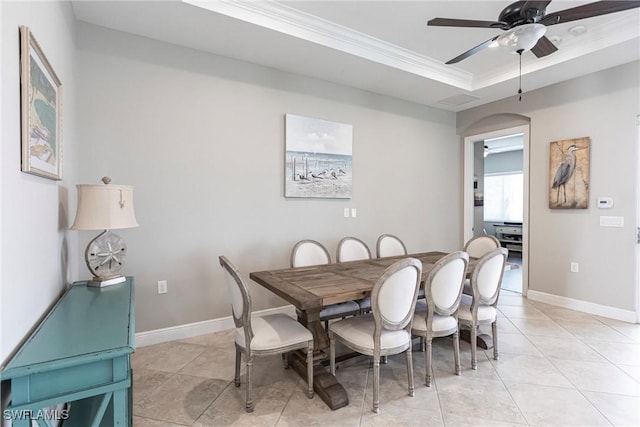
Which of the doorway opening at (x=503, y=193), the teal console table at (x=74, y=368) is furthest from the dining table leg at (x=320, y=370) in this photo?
the doorway opening at (x=503, y=193)

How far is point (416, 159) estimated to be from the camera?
4695mm

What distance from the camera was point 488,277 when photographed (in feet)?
8.21

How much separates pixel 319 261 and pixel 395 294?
1.27 metres

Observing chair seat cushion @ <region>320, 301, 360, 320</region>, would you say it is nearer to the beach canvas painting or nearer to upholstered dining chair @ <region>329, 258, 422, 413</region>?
upholstered dining chair @ <region>329, 258, 422, 413</region>

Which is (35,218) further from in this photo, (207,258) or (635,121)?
(635,121)

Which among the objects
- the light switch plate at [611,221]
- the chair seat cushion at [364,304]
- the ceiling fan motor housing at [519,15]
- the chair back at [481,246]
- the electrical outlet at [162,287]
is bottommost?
the chair seat cushion at [364,304]

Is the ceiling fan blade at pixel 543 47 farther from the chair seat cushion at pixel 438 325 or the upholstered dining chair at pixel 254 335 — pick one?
the upholstered dining chair at pixel 254 335

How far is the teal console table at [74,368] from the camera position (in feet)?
3.38

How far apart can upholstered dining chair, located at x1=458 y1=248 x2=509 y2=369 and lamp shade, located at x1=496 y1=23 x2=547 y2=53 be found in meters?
1.51

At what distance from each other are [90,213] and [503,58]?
4285 millimetres

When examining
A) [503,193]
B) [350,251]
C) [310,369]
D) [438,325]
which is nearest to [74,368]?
[310,369]

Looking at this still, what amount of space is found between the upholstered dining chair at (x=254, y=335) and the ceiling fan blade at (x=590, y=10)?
2.54m

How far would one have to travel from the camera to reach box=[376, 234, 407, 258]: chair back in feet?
11.7

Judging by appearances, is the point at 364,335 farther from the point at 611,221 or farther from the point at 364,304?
the point at 611,221
